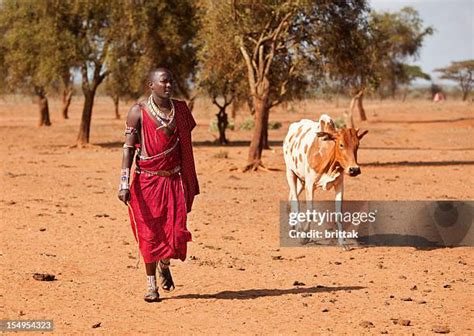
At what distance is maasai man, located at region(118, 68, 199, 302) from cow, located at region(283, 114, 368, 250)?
3314 mm

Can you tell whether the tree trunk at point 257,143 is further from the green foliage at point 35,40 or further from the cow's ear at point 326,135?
the cow's ear at point 326,135

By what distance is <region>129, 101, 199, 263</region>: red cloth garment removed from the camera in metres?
8.36

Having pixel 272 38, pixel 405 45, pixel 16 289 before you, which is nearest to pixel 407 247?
pixel 16 289

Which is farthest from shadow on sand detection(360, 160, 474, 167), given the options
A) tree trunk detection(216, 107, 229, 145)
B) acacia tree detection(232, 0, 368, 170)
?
tree trunk detection(216, 107, 229, 145)

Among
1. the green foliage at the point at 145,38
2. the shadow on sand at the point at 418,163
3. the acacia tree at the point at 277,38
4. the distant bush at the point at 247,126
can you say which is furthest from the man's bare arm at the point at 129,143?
the distant bush at the point at 247,126

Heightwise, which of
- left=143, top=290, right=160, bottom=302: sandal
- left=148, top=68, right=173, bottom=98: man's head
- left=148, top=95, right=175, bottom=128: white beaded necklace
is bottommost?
left=143, top=290, right=160, bottom=302: sandal

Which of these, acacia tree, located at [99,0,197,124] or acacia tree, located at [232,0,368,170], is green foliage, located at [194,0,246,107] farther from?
acacia tree, located at [99,0,197,124]

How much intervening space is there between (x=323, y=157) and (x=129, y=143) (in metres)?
4.09

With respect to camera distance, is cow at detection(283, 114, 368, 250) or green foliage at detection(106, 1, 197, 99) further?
green foliage at detection(106, 1, 197, 99)

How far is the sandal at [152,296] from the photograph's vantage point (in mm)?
8414

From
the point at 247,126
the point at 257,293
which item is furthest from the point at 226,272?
the point at 247,126

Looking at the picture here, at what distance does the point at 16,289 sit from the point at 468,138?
3335 centimetres

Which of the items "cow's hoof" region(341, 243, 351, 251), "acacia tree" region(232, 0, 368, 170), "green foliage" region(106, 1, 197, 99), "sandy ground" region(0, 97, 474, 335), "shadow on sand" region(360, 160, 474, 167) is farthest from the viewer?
"green foliage" region(106, 1, 197, 99)

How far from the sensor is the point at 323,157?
1180 centimetres
